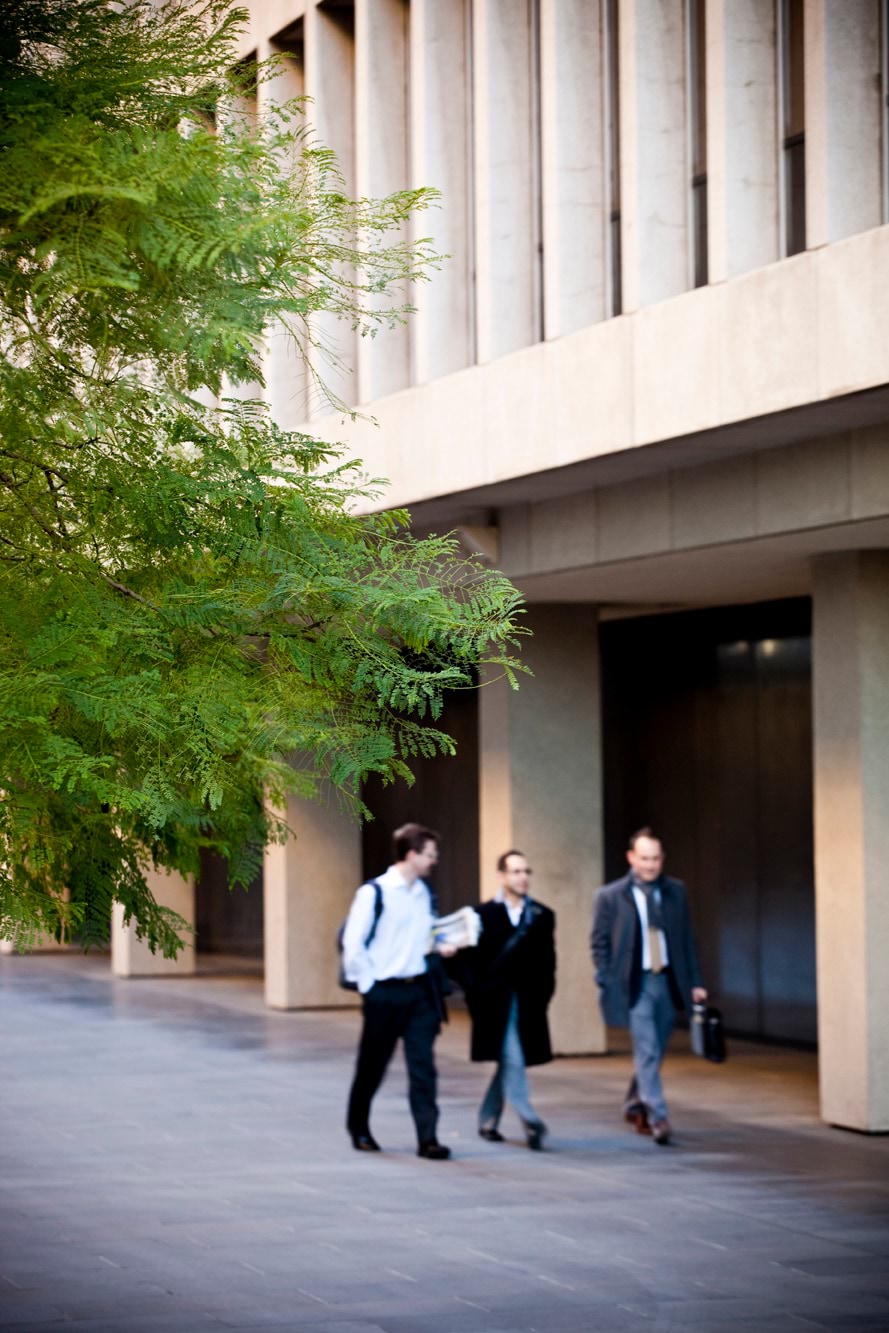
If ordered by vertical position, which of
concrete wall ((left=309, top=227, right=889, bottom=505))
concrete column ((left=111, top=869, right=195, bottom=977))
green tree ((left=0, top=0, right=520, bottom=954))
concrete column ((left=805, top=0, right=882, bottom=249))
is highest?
concrete column ((left=805, top=0, right=882, bottom=249))

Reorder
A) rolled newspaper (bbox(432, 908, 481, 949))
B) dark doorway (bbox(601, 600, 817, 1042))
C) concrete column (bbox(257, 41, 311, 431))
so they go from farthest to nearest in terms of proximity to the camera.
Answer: concrete column (bbox(257, 41, 311, 431)) → dark doorway (bbox(601, 600, 817, 1042)) → rolled newspaper (bbox(432, 908, 481, 949))

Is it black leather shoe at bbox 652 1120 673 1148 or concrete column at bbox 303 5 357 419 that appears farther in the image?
concrete column at bbox 303 5 357 419

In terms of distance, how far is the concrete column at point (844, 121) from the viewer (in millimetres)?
12578

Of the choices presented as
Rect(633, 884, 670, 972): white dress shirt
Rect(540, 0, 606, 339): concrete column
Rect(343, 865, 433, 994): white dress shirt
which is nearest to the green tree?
Rect(343, 865, 433, 994): white dress shirt

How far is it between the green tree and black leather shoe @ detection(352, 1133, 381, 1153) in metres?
7.19

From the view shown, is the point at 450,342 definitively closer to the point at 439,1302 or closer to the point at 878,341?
the point at 878,341

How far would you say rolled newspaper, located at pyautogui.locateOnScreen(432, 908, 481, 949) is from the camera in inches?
518

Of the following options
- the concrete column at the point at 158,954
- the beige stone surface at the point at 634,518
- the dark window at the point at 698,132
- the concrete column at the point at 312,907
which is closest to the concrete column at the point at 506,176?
the beige stone surface at the point at 634,518

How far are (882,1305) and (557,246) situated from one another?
29.3ft

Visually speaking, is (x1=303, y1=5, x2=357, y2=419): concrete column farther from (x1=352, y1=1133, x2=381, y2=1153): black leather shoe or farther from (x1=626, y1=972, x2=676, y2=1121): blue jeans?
(x1=352, y1=1133, x2=381, y2=1153): black leather shoe

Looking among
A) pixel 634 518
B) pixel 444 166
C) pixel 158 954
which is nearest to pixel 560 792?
pixel 634 518

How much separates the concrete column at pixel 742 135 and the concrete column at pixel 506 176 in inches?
123

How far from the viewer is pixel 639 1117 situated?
45.7ft

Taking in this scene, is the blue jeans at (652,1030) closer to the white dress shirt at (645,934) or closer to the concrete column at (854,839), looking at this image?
the white dress shirt at (645,934)
